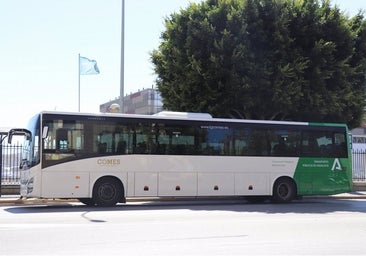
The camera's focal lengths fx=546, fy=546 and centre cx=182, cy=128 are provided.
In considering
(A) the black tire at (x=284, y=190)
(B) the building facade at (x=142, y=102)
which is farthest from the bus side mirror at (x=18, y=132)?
(B) the building facade at (x=142, y=102)

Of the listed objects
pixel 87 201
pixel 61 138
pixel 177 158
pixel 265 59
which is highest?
pixel 265 59

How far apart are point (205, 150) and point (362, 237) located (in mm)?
9537

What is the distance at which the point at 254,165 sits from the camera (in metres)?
20.7

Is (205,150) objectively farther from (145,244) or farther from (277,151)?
(145,244)

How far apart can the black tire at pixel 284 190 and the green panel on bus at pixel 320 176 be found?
0.84 ft

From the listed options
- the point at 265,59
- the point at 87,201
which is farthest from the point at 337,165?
the point at 87,201

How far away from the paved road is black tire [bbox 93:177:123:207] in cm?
201

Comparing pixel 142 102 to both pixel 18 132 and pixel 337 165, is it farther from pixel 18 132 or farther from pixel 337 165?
pixel 18 132

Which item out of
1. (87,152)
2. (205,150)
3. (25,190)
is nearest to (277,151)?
(205,150)

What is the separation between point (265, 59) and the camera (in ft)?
74.0

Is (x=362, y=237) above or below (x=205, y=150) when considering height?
below

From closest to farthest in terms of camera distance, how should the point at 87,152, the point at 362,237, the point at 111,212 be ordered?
1. the point at 362,237
2. the point at 111,212
3. the point at 87,152

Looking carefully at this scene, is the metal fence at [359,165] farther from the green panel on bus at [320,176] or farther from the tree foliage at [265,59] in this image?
the green panel on bus at [320,176]

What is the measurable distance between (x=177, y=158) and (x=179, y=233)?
27.3 ft
